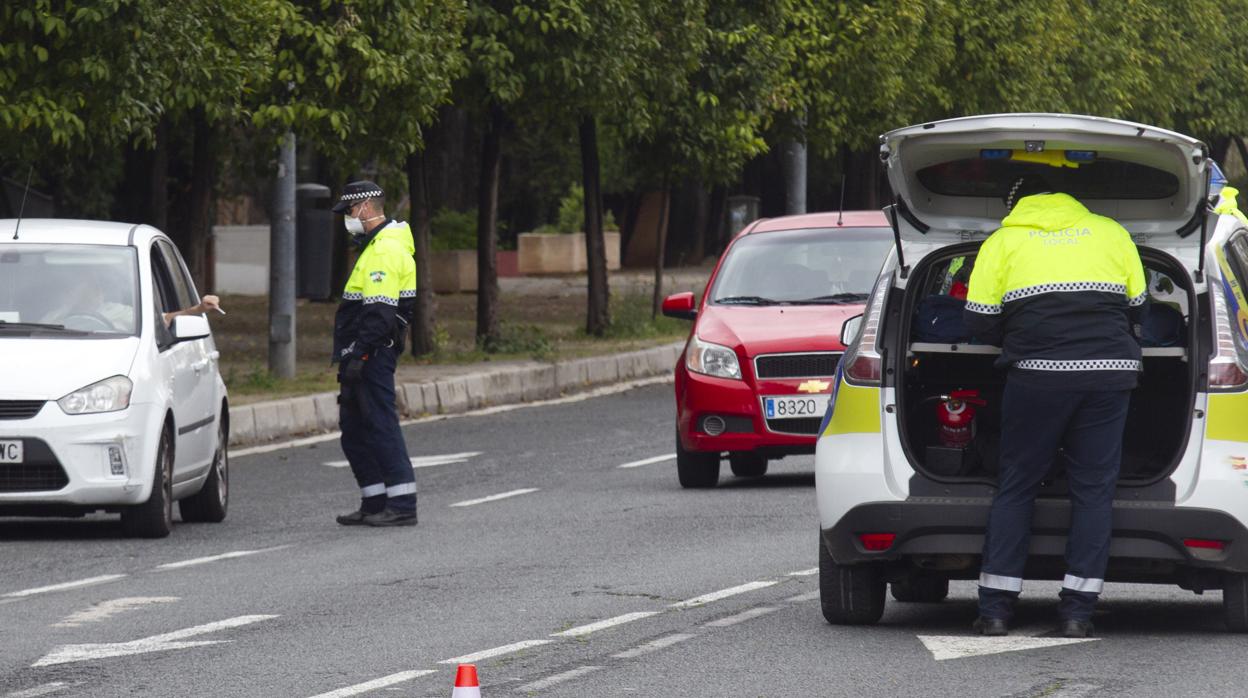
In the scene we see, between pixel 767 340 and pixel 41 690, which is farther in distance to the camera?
pixel 767 340

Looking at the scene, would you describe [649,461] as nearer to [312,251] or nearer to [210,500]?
[210,500]

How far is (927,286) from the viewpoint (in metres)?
9.08

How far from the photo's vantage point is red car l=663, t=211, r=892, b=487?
47.0 feet

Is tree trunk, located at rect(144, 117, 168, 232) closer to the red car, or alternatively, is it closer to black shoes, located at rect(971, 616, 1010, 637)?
the red car

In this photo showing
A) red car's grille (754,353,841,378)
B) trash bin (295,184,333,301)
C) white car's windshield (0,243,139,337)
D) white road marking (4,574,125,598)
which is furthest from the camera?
trash bin (295,184,333,301)

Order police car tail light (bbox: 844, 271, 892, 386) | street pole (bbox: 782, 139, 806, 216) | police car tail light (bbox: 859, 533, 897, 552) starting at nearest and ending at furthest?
police car tail light (bbox: 859, 533, 897, 552), police car tail light (bbox: 844, 271, 892, 386), street pole (bbox: 782, 139, 806, 216)

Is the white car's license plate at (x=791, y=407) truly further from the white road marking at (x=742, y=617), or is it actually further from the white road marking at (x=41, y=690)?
the white road marking at (x=41, y=690)

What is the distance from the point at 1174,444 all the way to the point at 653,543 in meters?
Answer: 3.55

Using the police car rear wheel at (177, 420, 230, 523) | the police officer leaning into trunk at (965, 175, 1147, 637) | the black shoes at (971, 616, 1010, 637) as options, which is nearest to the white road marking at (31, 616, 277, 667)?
the black shoes at (971, 616, 1010, 637)

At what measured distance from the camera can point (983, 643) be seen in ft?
27.5

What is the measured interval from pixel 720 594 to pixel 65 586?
9.41 feet

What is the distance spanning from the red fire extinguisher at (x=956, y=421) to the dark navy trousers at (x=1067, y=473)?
527 mm

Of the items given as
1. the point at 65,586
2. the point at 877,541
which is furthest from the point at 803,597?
the point at 65,586

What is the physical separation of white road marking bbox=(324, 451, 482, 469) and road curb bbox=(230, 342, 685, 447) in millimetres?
1687
